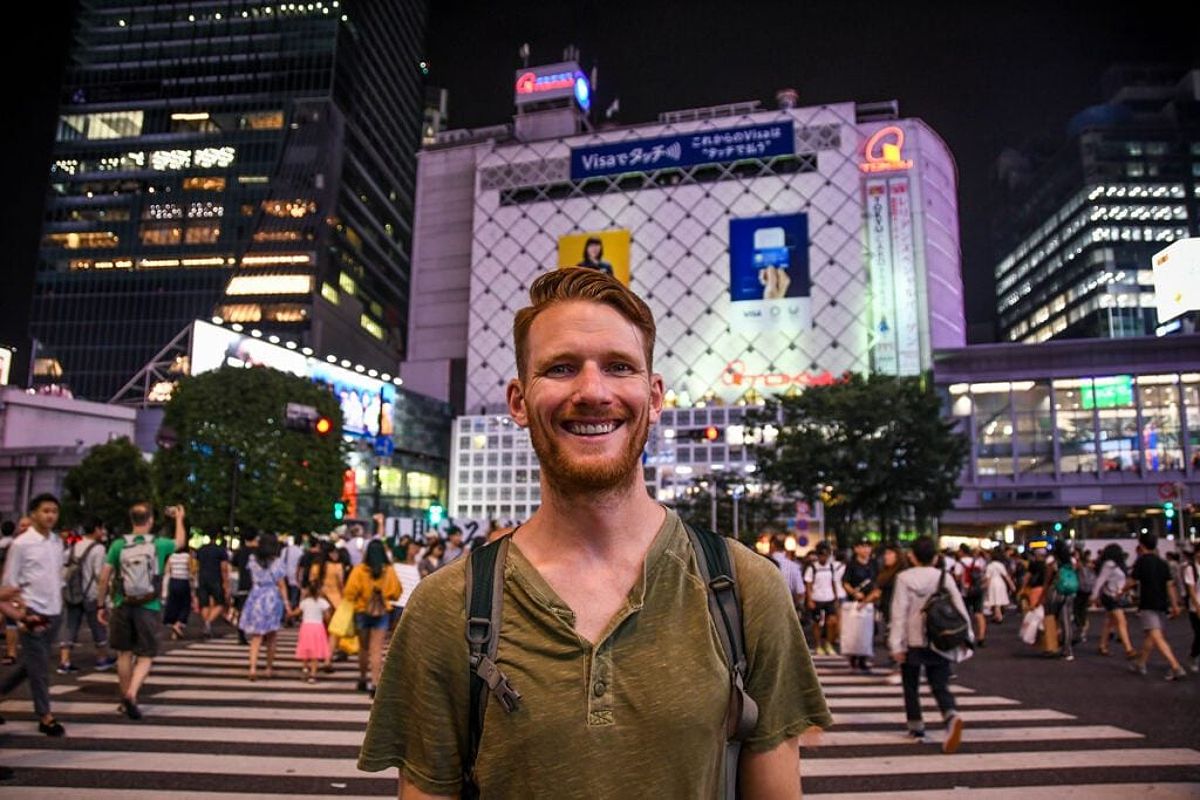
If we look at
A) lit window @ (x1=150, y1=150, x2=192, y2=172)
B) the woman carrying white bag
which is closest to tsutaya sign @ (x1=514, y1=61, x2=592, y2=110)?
lit window @ (x1=150, y1=150, x2=192, y2=172)

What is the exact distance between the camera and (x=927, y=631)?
27.8 feet

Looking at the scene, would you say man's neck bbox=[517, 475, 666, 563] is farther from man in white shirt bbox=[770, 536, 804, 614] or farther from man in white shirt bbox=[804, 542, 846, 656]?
man in white shirt bbox=[804, 542, 846, 656]

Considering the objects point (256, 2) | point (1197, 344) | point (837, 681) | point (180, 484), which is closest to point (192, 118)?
point (256, 2)

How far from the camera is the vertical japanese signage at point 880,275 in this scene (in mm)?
72438

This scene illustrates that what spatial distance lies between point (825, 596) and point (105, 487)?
44.2m

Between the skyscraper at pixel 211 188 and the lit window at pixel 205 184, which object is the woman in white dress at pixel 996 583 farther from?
the lit window at pixel 205 184

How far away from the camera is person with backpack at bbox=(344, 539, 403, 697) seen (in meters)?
10.6

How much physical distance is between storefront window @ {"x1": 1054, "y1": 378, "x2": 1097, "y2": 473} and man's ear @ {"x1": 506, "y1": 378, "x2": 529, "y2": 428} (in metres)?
68.1

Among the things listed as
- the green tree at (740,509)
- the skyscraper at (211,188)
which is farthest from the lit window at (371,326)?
the green tree at (740,509)

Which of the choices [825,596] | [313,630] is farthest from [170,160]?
[825,596]

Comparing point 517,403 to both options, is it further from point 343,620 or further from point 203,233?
point 203,233

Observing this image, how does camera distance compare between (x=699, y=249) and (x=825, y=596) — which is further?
(x=699, y=249)

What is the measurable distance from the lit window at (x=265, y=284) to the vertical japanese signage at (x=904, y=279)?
202 ft

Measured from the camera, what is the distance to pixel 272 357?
2151 inches
